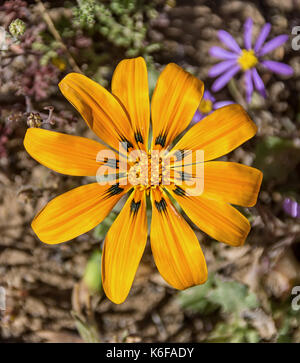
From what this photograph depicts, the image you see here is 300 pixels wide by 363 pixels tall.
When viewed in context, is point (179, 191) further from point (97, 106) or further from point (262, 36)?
point (262, 36)

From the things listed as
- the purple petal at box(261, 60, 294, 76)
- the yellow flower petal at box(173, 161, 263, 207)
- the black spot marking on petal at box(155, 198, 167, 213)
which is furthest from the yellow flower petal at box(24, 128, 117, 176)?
the purple petal at box(261, 60, 294, 76)

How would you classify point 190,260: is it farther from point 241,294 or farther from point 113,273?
point 241,294

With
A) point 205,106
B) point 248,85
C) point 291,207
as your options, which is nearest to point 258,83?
point 248,85

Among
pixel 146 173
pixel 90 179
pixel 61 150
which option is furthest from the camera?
pixel 90 179

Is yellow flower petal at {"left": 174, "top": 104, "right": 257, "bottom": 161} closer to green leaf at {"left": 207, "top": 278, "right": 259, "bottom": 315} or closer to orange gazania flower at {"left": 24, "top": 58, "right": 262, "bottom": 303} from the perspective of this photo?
orange gazania flower at {"left": 24, "top": 58, "right": 262, "bottom": 303}

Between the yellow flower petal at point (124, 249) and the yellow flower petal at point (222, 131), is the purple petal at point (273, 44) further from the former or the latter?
the yellow flower petal at point (124, 249)

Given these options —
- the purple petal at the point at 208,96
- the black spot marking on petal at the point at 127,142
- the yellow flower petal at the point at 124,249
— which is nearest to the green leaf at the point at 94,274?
the yellow flower petal at the point at 124,249

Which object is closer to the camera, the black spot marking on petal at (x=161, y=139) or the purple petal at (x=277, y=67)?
the black spot marking on petal at (x=161, y=139)
